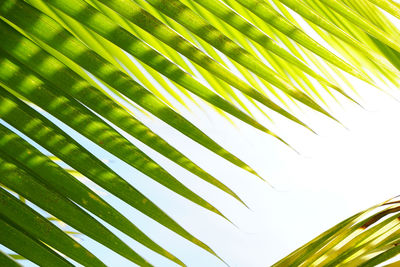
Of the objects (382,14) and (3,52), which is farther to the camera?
(382,14)

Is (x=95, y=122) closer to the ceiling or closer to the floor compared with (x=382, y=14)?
closer to the floor

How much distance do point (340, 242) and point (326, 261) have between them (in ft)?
0.14

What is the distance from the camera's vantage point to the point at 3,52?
40cm

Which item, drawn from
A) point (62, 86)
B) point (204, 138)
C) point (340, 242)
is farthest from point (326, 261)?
→ point (62, 86)

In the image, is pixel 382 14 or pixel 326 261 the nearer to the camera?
pixel 326 261

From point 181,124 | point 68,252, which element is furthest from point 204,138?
point 68,252

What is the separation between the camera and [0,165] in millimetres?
382

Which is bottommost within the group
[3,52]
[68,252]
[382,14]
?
[68,252]

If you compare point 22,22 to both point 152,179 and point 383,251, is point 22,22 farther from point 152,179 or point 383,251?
point 383,251

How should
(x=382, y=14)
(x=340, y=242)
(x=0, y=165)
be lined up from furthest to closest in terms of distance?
1. (x=382, y=14)
2. (x=340, y=242)
3. (x=0, y=165)

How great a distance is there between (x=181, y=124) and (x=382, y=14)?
1.29 feet

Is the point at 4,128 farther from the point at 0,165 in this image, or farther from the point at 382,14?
the point at 382,14

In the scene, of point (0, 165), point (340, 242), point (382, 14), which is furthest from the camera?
point (382, 14)

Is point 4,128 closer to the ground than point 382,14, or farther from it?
closer to the ground
